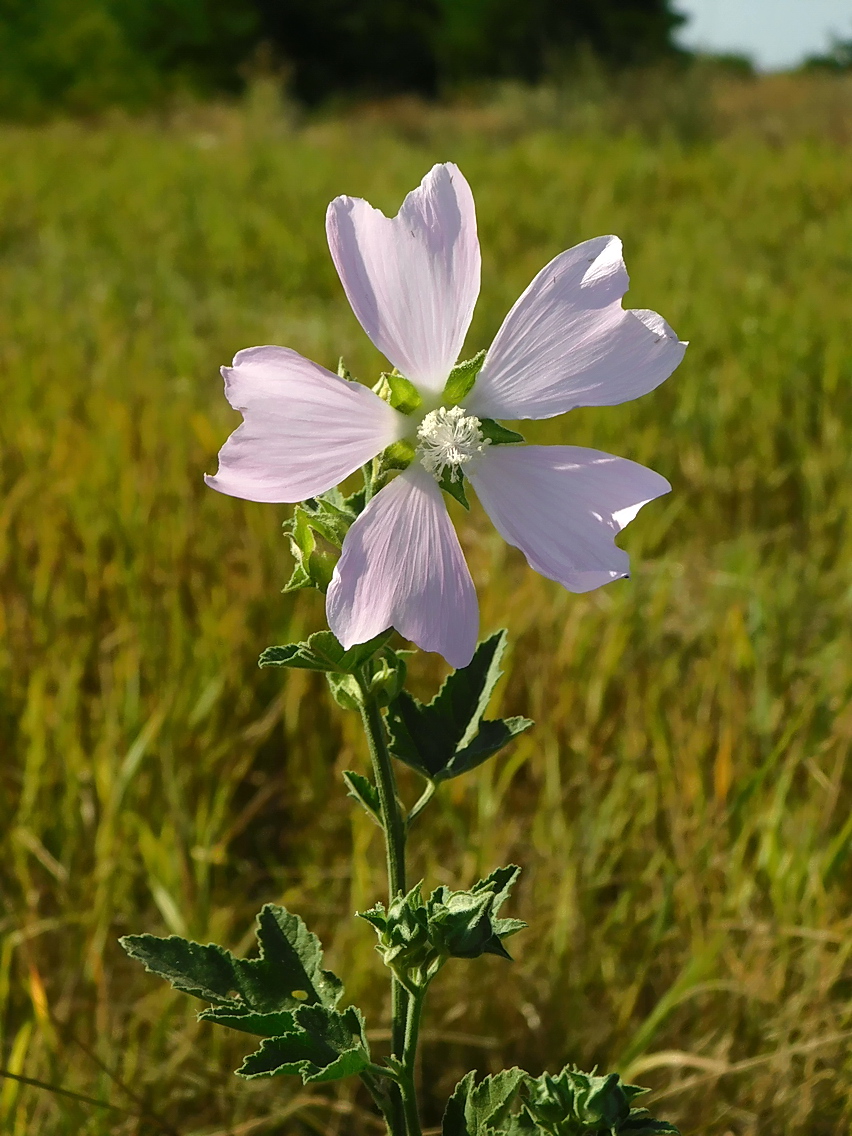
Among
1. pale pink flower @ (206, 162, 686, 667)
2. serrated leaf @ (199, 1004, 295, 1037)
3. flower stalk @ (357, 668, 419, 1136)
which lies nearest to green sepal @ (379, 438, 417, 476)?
pale pink flower @ (206, 162, 686, 667)

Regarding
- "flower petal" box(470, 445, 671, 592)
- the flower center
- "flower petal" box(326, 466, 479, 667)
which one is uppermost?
the flower center

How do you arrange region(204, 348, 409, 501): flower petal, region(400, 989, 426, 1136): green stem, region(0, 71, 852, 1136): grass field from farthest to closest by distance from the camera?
region(0, 71, 852, 1136): grass field < region(400, 989, 426, 1136): green stem < region(204, 348, 409, 501): flower petal

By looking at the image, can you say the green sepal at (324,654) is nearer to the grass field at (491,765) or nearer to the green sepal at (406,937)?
the green sepal at (406,937)

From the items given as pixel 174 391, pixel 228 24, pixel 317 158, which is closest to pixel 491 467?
pixel 174 391

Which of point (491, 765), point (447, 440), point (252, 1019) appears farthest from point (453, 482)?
point (491, 765)

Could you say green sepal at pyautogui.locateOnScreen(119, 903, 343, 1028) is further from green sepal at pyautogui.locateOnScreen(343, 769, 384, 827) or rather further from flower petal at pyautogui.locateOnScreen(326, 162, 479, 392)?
flower petal at pyautogui.locateOnScreen(326, 162, 479, 392)

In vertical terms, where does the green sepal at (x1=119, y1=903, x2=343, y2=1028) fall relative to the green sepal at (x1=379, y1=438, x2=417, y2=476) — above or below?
below
